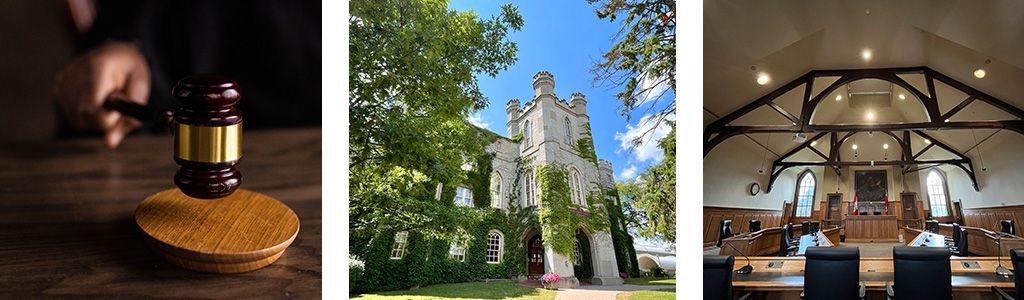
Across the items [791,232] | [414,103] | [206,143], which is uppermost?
[414,103]

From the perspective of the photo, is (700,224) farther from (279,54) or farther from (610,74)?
(279,54)

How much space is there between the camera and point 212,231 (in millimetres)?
1811

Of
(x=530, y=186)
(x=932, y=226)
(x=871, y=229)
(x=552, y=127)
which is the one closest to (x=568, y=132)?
Result: (x=552, y=127)

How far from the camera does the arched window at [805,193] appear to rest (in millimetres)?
A: 2570

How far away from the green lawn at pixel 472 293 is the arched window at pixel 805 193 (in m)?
1.14

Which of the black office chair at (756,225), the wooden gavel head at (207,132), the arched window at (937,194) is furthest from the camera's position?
the black office chair at (756,225)

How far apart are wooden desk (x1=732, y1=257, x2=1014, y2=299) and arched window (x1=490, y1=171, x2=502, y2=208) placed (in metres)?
1.10

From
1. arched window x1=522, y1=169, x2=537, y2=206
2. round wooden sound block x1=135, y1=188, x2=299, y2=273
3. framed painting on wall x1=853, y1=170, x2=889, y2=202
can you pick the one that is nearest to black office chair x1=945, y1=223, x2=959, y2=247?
framed painting on wall x1=853, y1=170, x2=889, y2=202

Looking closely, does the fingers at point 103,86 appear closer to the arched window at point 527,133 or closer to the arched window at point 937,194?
the arched window at point 527,133

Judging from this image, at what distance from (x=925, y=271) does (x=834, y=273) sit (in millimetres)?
353

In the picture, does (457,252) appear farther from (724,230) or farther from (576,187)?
(724,230)

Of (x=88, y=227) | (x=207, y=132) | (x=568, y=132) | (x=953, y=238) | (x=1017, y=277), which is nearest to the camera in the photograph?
(x=207, y=132)

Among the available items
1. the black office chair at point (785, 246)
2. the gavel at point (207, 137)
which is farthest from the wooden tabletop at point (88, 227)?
the black office chair at point (785, 246)

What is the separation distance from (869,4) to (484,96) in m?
1.64
